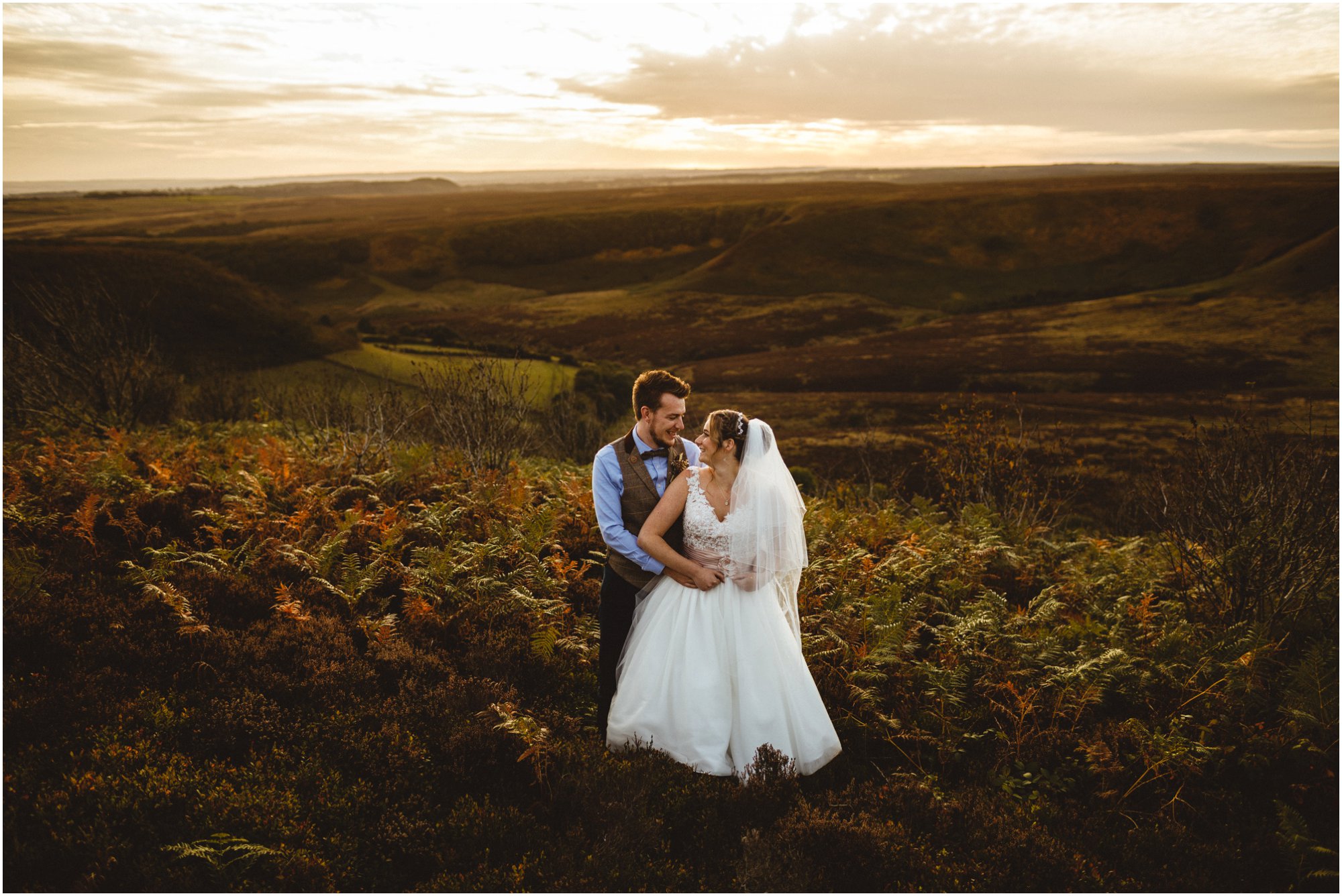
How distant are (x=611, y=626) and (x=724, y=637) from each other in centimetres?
95

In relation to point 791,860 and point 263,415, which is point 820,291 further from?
point 791,860

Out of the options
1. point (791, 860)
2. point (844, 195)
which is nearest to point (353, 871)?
point (791, 860)

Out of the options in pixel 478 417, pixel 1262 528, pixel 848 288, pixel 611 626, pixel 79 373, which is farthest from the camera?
pixel 848 288

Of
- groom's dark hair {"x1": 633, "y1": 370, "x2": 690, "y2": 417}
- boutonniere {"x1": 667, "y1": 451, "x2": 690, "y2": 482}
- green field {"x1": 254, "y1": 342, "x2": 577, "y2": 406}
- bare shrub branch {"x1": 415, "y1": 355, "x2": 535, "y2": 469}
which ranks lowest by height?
green field {"x1": 254, "y1": 342, "x2": 577, "y2": 406}

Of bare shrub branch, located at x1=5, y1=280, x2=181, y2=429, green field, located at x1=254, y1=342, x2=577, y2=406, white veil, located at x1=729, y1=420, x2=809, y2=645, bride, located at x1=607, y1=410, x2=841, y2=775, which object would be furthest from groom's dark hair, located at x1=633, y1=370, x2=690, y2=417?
green field, located at x1=254, y1=342, x2=577, y2=406

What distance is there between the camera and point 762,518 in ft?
18.7

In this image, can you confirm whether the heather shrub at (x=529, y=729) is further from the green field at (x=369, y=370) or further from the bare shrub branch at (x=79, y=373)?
the green field at (x=369, y=370)

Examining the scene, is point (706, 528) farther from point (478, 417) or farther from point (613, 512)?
point (478, 417)

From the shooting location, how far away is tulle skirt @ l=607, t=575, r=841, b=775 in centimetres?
558

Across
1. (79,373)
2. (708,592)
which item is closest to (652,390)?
(708,592)

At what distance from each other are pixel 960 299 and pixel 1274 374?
51.9 m

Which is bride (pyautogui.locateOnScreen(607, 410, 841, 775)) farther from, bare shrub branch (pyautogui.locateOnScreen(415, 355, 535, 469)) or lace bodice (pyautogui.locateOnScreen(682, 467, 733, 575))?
bare shrub branch (pyautogui.locateOnScreen(415, 355, 535, 469))

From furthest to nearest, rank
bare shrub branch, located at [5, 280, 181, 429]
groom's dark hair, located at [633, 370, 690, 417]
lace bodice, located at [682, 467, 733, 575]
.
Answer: bare shrub branch, located at [5, 280, 181, 429] → lace bodice, located at [682, 467, 733, 575] → groom's dark hair, located at [633, 370, 690, 417]

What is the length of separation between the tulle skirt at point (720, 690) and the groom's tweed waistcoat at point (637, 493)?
1.13ft
